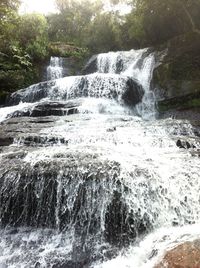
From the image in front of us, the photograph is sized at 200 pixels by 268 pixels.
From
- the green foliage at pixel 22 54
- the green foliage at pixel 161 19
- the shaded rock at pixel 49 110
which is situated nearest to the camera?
the shaded rock at pixel 49 110

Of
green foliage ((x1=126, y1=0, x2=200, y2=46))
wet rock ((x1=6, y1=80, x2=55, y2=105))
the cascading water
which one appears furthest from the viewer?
green foliage ((x1=126, y1=0, x2=200, y2=46))

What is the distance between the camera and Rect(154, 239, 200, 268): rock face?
337 centimetres

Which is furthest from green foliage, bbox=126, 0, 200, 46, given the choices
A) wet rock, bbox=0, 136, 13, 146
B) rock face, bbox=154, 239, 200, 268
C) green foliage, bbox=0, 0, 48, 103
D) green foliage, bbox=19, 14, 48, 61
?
rock face, bbox=154, 239, 200, 268

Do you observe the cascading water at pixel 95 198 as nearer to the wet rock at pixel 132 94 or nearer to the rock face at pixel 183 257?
the rock face at pixel 183 257

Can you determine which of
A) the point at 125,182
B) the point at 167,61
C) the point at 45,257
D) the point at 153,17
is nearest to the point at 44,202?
the point at 45,257

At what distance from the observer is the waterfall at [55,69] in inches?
673

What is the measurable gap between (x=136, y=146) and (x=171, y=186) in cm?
203

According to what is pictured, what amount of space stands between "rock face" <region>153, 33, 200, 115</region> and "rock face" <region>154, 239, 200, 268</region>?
8.16m

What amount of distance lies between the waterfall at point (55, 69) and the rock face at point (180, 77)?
6230 mm

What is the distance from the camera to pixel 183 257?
3473 millimetres

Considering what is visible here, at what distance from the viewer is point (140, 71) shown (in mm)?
14148

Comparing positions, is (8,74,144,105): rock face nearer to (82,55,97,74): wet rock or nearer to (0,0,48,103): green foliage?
(0,0,48,103): green foliage

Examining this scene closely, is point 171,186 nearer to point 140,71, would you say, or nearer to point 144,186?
point 144,186

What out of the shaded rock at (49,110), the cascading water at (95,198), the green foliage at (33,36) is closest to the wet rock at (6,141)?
the cascading water at (95,198)
